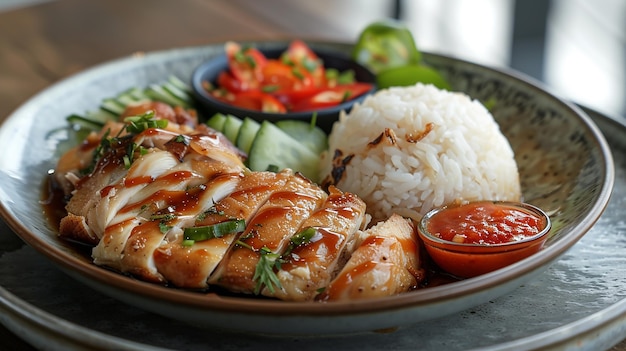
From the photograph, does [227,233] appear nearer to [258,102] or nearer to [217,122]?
[217,122]

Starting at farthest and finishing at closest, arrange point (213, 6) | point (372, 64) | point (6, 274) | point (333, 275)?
1. point (213, 6)
2. point (372, 64)
3. point (6, 274)
4. point (333, 275)

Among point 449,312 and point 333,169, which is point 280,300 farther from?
point 333,169

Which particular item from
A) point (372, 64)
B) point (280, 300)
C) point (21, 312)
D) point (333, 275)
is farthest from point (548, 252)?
point (372, 64)

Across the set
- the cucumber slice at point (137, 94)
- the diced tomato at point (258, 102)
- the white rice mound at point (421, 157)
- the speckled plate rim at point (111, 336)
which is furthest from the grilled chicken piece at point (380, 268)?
the cucumber slice at point (137, 94)

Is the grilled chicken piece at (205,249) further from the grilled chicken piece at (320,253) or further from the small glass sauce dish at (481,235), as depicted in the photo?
the small glass sauce dish at (481,235)

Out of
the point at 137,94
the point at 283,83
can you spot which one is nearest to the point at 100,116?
the point at 137,94

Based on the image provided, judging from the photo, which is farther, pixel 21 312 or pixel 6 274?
pixel 6 274

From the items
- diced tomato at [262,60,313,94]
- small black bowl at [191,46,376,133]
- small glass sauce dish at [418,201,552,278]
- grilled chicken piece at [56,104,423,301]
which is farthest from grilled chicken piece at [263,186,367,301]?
diced tomato at [262,60,313,94]
